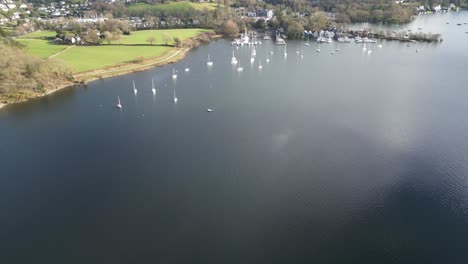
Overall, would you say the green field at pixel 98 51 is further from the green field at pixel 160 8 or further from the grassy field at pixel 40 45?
the green field at pixel 160 8

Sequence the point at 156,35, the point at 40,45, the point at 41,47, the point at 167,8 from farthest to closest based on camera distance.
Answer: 1. the point at 167,8
2. the point at 156,35
3. the point at 40,45
4. the point at 41,47

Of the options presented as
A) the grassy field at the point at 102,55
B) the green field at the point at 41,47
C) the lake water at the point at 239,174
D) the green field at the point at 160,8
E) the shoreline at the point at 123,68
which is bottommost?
the lake water at the point at 239,174

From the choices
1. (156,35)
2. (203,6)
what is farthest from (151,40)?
(203,6)

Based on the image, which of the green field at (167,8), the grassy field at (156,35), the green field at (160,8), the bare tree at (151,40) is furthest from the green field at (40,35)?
the green field at (167,8)

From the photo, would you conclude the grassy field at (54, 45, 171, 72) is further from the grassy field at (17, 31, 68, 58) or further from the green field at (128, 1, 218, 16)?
the green field at (128, 1, 218, 16)

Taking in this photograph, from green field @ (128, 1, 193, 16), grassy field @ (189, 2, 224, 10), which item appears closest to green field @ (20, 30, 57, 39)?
green field @ (128, 1, 193, 16)

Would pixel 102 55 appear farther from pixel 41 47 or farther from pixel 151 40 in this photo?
pixel 151 40
